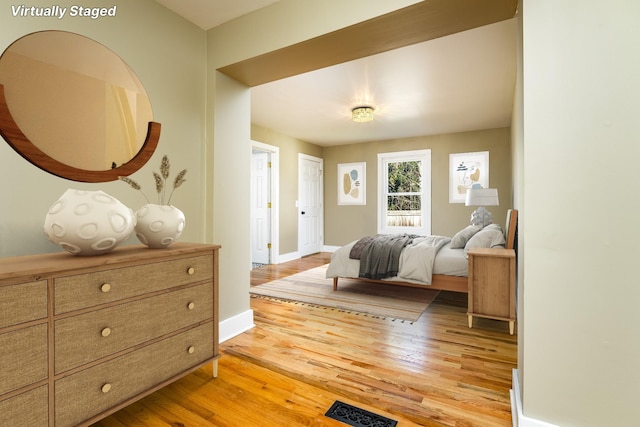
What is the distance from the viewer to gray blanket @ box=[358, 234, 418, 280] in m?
3.67

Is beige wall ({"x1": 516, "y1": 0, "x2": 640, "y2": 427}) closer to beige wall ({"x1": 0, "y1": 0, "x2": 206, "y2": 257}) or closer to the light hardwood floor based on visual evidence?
the light hardwood floor

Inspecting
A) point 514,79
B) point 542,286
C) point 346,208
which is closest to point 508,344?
point 542,286

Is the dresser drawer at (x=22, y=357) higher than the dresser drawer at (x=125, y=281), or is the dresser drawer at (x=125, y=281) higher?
the dresser drawer at (x=125, y=281)

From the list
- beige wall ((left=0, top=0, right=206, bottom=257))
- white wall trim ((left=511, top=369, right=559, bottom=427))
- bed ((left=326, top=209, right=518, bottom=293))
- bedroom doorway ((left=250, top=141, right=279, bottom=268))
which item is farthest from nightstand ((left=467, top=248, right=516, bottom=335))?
bedroom doorway ((left=250, top=141, right=279, bottom=268))

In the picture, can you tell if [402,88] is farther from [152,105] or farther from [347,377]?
[347,377]

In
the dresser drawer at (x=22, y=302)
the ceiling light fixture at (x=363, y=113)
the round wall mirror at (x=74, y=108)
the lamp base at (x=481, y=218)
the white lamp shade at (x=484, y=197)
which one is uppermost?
the ceiling light fixture at (x=363, y=113)

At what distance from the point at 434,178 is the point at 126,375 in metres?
6.01

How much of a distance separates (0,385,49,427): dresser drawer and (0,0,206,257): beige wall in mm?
783

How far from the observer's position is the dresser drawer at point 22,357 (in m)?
1.13

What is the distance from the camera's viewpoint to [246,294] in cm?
287

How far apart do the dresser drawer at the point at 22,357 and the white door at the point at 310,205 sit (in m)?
5.47

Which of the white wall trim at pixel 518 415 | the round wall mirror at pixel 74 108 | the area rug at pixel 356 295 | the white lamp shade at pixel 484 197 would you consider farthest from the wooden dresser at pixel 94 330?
the white lamp shade at pixel 484 197

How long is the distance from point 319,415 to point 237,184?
1.86m

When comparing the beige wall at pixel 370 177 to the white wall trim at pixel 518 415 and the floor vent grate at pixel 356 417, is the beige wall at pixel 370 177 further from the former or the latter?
the white wall trim at pixel 518 415
